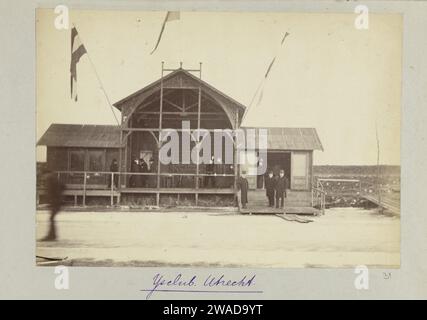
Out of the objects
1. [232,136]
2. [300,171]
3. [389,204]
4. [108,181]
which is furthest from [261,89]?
[108,181]

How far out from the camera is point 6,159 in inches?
251

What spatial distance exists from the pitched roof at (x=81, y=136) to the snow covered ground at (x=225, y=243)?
2.60ft

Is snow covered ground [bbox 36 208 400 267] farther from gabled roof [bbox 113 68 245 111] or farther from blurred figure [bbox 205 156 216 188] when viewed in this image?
gabled roof [bbox 113 68 245 111]

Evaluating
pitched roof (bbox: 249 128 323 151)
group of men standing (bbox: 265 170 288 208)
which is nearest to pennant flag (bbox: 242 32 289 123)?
pitched roof (bbox: 249 128 323 151)

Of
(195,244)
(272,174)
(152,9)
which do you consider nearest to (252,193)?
(272,174)

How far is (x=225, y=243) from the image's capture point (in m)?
6.42

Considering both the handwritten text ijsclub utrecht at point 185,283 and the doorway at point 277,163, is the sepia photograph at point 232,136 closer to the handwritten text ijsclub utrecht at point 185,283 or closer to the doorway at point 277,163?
the doorway at point 277,163

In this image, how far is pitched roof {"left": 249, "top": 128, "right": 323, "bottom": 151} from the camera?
660 cm

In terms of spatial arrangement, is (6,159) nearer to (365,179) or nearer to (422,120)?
(365,179)

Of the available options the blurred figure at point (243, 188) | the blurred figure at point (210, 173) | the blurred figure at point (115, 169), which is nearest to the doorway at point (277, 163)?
the blurred figure at point (243, 188)

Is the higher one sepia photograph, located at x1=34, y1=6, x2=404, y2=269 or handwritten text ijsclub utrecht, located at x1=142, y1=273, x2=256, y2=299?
sepia photograph, located at x1=34, y1=6, x2=404, y2=269

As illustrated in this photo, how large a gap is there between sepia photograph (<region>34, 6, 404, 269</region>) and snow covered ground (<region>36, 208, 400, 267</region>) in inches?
0.5

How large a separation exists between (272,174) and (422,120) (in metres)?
1.71

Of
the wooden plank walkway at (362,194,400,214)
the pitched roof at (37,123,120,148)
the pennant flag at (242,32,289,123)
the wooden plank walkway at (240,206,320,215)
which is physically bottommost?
the wooden plank walkway at (240,206,320,215)
